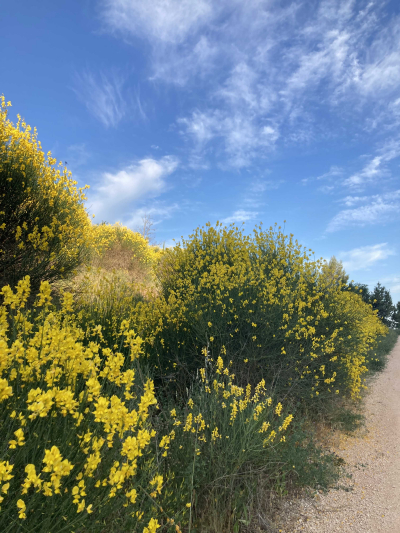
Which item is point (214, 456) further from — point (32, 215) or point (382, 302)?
point (382, 302)

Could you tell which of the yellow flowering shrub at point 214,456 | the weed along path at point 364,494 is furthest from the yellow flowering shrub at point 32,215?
the weed along path at point 364,494

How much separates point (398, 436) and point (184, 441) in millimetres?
3997

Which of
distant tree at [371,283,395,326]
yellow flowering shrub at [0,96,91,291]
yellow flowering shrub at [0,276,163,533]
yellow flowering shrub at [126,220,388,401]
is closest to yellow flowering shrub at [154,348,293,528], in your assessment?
yellow flowering shrub at [0,276,163,533]

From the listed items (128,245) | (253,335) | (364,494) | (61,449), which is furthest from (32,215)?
(128,245)

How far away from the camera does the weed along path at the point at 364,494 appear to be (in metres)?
2.89

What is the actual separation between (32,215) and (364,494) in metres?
6.85

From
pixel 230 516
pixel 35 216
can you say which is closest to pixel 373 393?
pixel 230 516

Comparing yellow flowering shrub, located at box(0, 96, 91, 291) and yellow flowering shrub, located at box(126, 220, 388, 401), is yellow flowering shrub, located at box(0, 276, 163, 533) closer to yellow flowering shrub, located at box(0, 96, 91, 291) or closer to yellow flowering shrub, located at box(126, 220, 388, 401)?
yellow flowering shrub, located at box(126, 220, 388, 401)

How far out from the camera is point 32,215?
6.52 meters

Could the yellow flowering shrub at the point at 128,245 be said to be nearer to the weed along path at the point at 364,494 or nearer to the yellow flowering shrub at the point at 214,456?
the weed along path at the point at 364,494

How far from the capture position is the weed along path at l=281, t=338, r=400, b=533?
9.50 feet

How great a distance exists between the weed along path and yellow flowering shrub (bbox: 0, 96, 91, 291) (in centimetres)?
539

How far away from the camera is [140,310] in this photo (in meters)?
5.25

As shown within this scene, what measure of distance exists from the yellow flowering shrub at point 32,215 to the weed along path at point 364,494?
5.39 m
